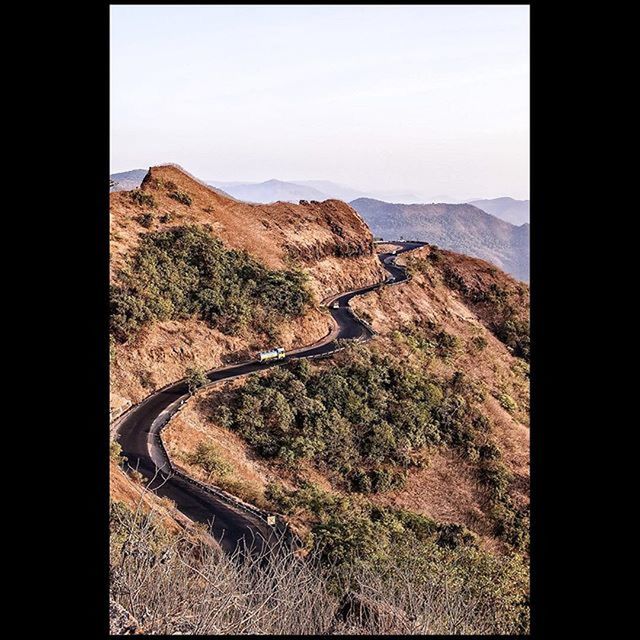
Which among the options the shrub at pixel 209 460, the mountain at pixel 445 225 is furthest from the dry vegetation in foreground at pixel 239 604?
the mountain at pixel 445 225

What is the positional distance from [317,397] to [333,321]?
7029 mm

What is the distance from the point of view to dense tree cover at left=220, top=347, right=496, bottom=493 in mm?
15508

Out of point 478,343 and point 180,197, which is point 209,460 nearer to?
point 180,197

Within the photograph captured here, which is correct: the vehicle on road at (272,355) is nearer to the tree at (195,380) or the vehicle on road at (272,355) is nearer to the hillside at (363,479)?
the hillside at (363,479)

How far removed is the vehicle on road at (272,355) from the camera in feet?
63.1

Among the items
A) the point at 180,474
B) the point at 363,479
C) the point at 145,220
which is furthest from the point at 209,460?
the point at 145,220

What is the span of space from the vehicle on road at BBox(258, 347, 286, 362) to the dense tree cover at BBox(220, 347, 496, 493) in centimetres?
68

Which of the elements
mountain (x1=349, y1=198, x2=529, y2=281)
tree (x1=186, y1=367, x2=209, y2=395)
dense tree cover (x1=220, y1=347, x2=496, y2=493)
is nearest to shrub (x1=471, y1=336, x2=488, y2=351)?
dense tree cover (x1=220, y1=347, x2=496, y2=493)

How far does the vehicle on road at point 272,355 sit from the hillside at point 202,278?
1.09 meters

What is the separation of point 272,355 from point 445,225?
63851mm

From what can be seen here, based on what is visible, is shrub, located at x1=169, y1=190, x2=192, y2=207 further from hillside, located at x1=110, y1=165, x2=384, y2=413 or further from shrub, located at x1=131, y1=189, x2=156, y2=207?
shrub, located at x1=131, y1=189, x2=156, y2=207

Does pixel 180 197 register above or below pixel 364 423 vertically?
above

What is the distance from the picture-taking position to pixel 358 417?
1753 centimetres
